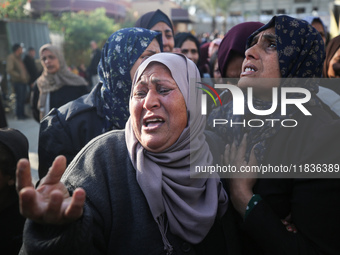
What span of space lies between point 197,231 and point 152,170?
354mm

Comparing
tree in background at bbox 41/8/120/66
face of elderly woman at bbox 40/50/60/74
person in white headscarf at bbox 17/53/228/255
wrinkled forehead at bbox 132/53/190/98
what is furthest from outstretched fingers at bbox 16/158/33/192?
tree in background at bbox 41/8/120/66

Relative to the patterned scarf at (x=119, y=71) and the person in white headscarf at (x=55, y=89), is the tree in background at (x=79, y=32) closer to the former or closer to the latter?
the person in white headscarf at (x=55, y=89)

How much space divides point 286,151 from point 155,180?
65 cm

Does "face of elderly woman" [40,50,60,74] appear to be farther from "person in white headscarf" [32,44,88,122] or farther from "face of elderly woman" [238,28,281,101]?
"face of elderly woman" [238,28,281,101]

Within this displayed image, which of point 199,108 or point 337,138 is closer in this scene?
point 337,138

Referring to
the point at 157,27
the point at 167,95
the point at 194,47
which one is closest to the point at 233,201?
the point at 167,95

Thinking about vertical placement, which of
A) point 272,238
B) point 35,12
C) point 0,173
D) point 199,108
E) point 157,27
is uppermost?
point 35,12

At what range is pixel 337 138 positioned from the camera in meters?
1.53

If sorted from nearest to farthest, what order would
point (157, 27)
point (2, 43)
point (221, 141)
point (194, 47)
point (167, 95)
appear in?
point (167, 95), point (221, 141), point (157, 27), point (194, 47), point (2, 43)

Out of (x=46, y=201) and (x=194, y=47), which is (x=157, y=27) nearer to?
(x=194, y=47)

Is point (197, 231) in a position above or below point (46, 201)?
below

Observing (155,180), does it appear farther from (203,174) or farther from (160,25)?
(160,25)

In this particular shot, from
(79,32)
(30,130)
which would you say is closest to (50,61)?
(30,130)

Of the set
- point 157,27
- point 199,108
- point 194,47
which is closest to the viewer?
point 199,108
